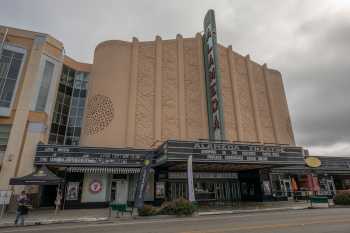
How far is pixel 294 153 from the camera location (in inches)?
893

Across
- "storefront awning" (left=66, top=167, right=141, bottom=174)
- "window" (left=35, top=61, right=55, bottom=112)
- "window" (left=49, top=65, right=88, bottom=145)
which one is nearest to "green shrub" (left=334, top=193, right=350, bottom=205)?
"storefront awning" (left=66, top=167, right=141, bottom=174)

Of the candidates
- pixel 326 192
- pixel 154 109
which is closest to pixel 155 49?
pixel 154 109

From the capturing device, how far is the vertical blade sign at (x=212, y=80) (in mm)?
27192

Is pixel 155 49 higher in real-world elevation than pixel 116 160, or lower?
higher

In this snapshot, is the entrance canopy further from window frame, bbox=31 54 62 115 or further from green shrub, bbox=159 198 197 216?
window frame, bbox=31 54 62 115

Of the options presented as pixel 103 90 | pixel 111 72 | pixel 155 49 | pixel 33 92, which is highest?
pixel 155 49

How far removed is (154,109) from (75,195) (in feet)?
43.1

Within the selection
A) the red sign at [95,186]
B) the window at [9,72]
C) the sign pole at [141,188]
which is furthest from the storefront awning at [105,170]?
the window at [9,72]

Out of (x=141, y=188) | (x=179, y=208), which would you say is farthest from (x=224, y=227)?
(x=141, y=188)

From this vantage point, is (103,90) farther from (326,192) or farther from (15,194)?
(326,192)

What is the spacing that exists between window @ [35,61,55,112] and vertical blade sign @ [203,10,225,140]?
64.6ft

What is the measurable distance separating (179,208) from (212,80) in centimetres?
1836

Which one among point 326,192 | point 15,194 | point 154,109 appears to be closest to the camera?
point 15,194

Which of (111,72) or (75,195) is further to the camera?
(111,72)
